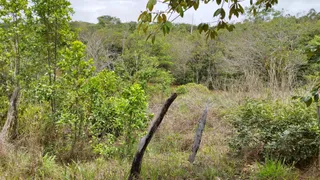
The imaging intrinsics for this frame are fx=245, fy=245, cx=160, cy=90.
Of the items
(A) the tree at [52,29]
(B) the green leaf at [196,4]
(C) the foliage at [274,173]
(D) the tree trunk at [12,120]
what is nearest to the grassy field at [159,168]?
(C) the foliage at [274,173]

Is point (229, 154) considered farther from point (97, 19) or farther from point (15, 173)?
point (97, 19)

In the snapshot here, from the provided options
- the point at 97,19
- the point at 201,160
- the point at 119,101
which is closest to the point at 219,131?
the point at 201,160

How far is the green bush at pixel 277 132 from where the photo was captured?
2805mm

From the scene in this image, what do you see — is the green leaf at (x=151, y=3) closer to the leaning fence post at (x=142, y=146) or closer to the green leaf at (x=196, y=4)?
the green leaf at (x=196, y=4)

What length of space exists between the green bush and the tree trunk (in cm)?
352

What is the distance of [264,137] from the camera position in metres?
Answer: 3.11

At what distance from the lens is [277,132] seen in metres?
3.03

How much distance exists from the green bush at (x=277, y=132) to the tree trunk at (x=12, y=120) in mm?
3519

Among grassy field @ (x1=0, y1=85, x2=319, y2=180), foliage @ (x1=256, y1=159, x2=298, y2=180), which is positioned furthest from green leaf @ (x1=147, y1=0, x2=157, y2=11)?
foliage @ (x1=256, y1=159, x2=298, y2=180)

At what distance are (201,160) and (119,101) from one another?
1.48 metres

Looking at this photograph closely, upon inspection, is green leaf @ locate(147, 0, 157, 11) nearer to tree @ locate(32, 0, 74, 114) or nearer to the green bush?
the green bush

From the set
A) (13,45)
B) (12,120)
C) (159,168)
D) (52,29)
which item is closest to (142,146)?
(159,168)

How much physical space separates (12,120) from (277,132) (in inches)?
162

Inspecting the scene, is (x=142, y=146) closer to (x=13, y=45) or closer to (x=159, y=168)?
(x=159, y=168)
